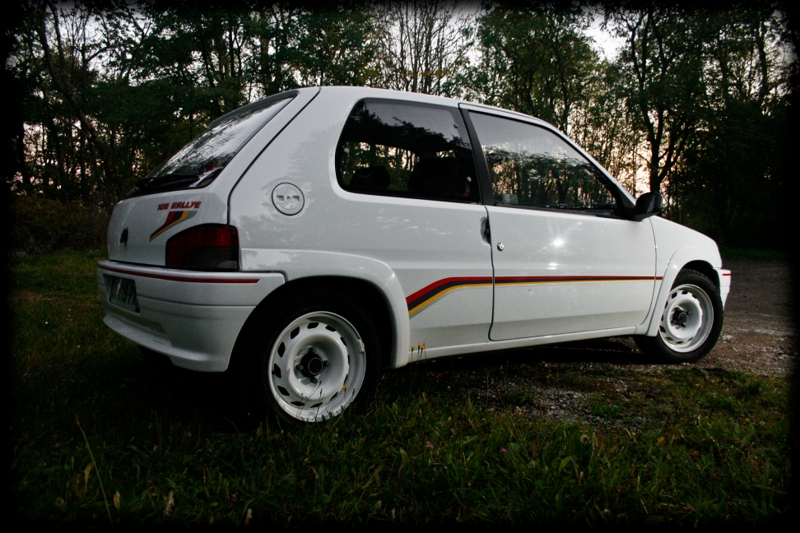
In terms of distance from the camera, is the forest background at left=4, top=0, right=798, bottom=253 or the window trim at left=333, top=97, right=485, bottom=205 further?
the forest background at left=4, top=0, right=798, bottom=253

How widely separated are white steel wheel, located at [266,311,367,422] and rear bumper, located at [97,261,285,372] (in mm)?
235

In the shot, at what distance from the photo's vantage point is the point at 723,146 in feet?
63.7

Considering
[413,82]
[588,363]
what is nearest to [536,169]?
[588,363]

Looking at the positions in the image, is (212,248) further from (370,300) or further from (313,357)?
(370,300)

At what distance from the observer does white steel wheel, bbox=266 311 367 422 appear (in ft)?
8.32

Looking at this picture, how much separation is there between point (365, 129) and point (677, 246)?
2.71 metres

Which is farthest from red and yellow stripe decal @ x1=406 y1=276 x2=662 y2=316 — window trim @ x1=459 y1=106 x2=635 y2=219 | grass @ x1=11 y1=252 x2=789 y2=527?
grass @ x1=11 y1=252 x2=789 y2=527

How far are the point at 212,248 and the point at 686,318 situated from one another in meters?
3.80

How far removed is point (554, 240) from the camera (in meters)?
3.39

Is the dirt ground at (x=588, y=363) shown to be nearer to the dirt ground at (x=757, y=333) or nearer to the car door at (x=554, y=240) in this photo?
the dirt ground at (x=757, y=333)

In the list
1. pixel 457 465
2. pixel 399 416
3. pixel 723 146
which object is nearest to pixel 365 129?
pixel 399 416

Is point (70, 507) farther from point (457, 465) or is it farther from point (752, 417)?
point (752, 417)

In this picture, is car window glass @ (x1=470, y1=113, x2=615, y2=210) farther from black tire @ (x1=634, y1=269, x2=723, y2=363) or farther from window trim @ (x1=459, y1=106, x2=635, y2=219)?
black tire @ (x1=634, y1=269, x2=723, y2=363)

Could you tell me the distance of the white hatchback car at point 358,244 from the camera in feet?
7.81
